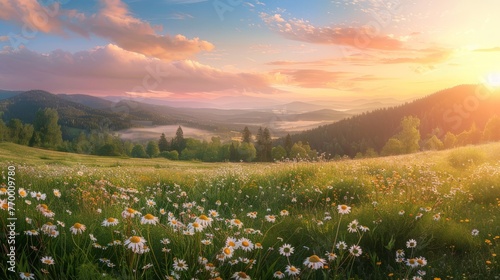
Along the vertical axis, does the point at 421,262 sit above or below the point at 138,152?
above

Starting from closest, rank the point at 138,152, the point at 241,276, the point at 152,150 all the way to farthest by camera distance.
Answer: the point at 241,276 < the point at 152,150 < the point at 138,152

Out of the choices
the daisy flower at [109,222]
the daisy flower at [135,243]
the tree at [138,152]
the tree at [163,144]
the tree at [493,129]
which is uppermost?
the daisy flower at [109,222]

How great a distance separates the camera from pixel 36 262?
158 inches

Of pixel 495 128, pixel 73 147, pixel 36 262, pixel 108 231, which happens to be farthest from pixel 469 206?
pixel 73 147

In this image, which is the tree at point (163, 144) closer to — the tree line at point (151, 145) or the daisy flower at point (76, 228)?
the tree line at point (151, 145)

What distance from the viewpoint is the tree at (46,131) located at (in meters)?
85.6

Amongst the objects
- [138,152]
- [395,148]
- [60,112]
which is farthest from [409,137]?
[60,112]

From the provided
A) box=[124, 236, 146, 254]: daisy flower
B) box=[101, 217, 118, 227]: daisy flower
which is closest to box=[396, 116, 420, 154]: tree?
box=[101, 217, 118, 227]: daisy flower

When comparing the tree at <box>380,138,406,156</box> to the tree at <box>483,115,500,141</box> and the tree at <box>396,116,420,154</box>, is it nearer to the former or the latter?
the tree at <box>396,116,420,154</box>

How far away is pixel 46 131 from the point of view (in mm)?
87812

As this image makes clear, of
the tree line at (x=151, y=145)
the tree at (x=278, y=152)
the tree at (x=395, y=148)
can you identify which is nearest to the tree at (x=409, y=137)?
the tree at (x=395, y=148)

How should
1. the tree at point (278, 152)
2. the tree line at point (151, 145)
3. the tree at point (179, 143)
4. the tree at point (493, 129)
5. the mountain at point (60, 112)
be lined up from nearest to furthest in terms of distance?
the tree at point (493, 129) < the tree line at point (151, 145) < the tree at point (278, 152) < the tree at point (179, 143) < the mountain at point (60, 112)

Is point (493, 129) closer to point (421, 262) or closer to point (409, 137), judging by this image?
point (409, 137)

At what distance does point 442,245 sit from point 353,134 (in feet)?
640
